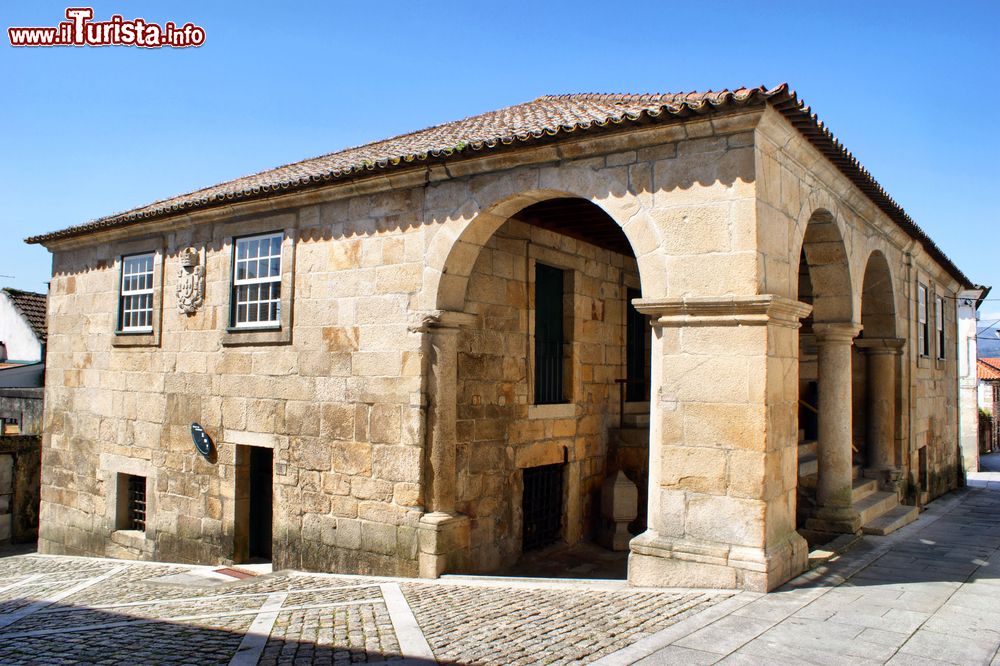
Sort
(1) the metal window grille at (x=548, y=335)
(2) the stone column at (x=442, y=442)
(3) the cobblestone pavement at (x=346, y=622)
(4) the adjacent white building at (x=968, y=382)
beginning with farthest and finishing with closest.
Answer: (4) the adjacent white building at (x=968, y=382)
(1) the metal window grille at (x=548, y=335)
(2) the stone column at (x=442, y=442)
(3) the cobblestone pavement at (x=346, y=622)

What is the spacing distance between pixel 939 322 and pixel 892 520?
6.29 m

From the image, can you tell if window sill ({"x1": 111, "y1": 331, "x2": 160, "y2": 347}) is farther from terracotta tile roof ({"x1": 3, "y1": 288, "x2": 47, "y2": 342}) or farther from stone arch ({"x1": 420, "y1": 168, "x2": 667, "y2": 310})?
terracotta tile roof ({"x1": 3, "y1": 288, "x2": 47, "y2": 342})

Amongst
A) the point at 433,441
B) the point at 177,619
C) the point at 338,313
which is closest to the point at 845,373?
the point at 433,441

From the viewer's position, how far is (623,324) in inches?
449

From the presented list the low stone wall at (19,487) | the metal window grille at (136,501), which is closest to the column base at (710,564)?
the metal window grille at (136,501)

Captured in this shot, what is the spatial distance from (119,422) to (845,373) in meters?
10.2

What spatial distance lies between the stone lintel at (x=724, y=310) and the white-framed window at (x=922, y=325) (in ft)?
22.0

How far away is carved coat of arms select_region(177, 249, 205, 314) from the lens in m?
10.4

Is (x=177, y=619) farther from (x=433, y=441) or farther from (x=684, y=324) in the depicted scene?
(x=684, y=324)

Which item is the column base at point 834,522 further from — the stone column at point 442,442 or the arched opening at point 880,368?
the stone column at point 442,442

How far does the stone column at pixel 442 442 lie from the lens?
25.4 feet

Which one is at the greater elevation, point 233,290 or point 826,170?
point 826,170

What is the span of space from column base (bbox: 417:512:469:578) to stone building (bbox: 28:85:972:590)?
0.11 ft

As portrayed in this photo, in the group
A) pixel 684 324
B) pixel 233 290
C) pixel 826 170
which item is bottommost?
pixel 684 324
